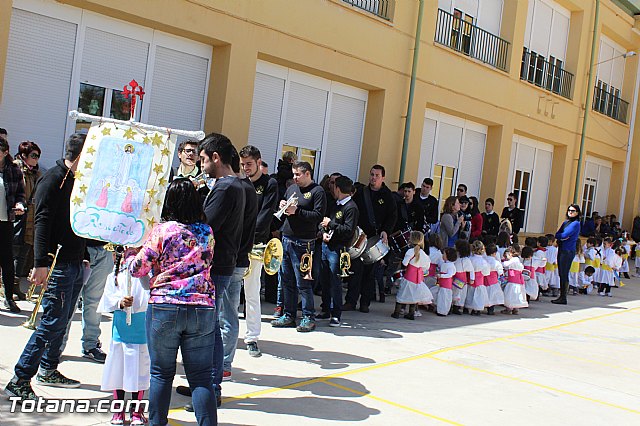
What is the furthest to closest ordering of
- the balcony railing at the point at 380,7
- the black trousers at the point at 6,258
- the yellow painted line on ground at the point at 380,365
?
the balcony railing at the point at 380,7
the black trousers at the point at 6,258
the yellow painted line on ground at the point at 380,365

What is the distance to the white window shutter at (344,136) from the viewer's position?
1401 cm

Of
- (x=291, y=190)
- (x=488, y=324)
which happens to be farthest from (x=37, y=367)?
(x=488, y=324)

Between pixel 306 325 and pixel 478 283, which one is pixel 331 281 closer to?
pixel 306 325

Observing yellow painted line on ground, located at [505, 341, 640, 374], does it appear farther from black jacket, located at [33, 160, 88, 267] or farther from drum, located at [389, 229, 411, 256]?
black jacket, located at [33, 160, 88, 267]

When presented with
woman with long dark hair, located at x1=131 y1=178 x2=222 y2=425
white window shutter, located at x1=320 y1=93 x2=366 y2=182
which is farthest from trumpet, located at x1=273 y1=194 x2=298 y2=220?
white window shutter, located at x1=320 y1=93 x2=366 y2=182

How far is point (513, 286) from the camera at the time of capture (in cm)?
1173

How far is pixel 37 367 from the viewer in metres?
4.89

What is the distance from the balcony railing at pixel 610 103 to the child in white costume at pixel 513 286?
13446mm

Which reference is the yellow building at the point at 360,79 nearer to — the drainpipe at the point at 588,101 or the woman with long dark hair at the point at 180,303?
the drainpipe at the point at 588,101

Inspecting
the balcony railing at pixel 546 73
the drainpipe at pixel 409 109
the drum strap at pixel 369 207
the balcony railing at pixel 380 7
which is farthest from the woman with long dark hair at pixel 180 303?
the balcony railing at pixel 546 73

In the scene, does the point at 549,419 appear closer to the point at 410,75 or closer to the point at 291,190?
the point at 291,190

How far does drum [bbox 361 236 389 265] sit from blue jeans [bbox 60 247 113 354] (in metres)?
4.47

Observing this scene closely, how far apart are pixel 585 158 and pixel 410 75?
10.5 m

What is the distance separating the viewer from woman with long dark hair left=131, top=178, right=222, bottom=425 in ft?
13.6
